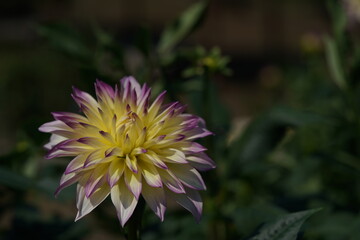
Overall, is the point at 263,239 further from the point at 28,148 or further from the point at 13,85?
the point at 13,85

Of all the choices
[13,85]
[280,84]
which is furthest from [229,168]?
[13,85]

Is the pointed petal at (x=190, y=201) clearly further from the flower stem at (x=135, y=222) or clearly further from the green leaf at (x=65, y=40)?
the green leaf at (x=65, y=40)

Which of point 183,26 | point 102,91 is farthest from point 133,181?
point 183,26

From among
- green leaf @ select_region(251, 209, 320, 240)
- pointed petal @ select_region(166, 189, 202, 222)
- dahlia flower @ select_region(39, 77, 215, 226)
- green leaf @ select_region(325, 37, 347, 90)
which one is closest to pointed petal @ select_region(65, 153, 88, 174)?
dahlia flower @ select_region(39, 77, 215, 226)

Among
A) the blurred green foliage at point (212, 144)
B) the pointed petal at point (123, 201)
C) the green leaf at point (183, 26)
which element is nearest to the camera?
the pointed petal at point (123, 201)

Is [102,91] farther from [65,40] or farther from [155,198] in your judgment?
[65,40]

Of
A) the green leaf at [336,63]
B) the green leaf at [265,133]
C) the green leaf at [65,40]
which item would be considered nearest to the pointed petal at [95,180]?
the green leaf at [265,133]
